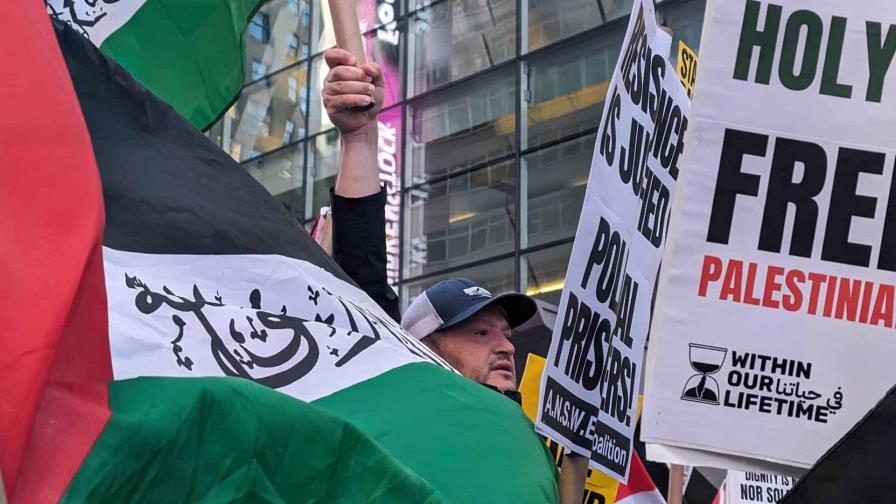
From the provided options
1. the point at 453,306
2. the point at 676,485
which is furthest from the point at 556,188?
the point at 676,485

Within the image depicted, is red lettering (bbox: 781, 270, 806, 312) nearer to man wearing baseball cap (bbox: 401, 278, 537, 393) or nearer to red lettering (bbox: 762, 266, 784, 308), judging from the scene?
red lettering (bbox: 762, 266, 784, 308)

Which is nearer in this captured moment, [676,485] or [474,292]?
[676,485]

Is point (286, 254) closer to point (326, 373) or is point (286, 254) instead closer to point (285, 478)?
point (326, 373)

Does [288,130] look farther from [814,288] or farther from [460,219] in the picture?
[814,288]

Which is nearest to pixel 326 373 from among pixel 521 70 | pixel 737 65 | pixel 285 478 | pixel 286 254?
pixel 286 254

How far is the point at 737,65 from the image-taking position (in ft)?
→ 10.4

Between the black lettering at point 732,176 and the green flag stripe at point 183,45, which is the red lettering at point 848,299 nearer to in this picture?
the black lettering at point 732,176

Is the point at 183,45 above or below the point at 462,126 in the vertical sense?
below

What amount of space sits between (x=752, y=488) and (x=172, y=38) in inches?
122

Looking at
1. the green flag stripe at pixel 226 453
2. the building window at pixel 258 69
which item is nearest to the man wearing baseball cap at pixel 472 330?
the green flag stripe at pixel 226 453

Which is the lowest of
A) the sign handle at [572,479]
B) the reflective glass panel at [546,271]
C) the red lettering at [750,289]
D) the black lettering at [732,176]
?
the sign handle at [572,479]

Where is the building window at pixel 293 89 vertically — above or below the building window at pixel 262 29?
below

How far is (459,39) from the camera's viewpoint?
1677 centimetres

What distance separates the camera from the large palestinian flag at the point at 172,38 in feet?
13.2
